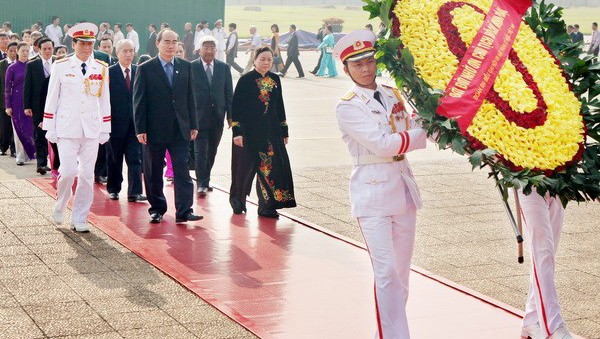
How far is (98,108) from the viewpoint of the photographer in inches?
418

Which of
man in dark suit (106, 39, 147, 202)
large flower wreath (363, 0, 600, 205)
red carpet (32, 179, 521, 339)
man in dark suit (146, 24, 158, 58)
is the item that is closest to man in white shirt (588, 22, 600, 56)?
man in dark suit (146, 24, 158, 58)

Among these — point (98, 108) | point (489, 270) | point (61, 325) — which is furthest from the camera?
point (98, 108)

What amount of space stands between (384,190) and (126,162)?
22.4 feet

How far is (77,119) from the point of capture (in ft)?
34.1

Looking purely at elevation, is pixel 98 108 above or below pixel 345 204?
above

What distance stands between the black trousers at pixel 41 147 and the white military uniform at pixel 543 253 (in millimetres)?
8982

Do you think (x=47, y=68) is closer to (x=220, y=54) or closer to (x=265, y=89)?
(x=265, y=89)

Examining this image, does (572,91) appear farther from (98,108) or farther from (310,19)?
(310,19)

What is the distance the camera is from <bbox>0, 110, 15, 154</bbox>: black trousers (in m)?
16.3

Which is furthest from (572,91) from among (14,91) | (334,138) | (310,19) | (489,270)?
(310,19)

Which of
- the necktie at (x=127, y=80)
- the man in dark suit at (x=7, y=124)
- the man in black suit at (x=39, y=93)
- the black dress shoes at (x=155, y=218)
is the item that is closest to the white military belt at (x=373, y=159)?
the black dress shoes at (x=155, y=218)

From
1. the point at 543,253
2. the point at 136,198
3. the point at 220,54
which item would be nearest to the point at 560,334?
the point at 543,253

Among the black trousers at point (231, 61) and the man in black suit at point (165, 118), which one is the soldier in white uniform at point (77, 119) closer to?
the man in black suit at point (165, 118)

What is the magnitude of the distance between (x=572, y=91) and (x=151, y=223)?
5.73 m
